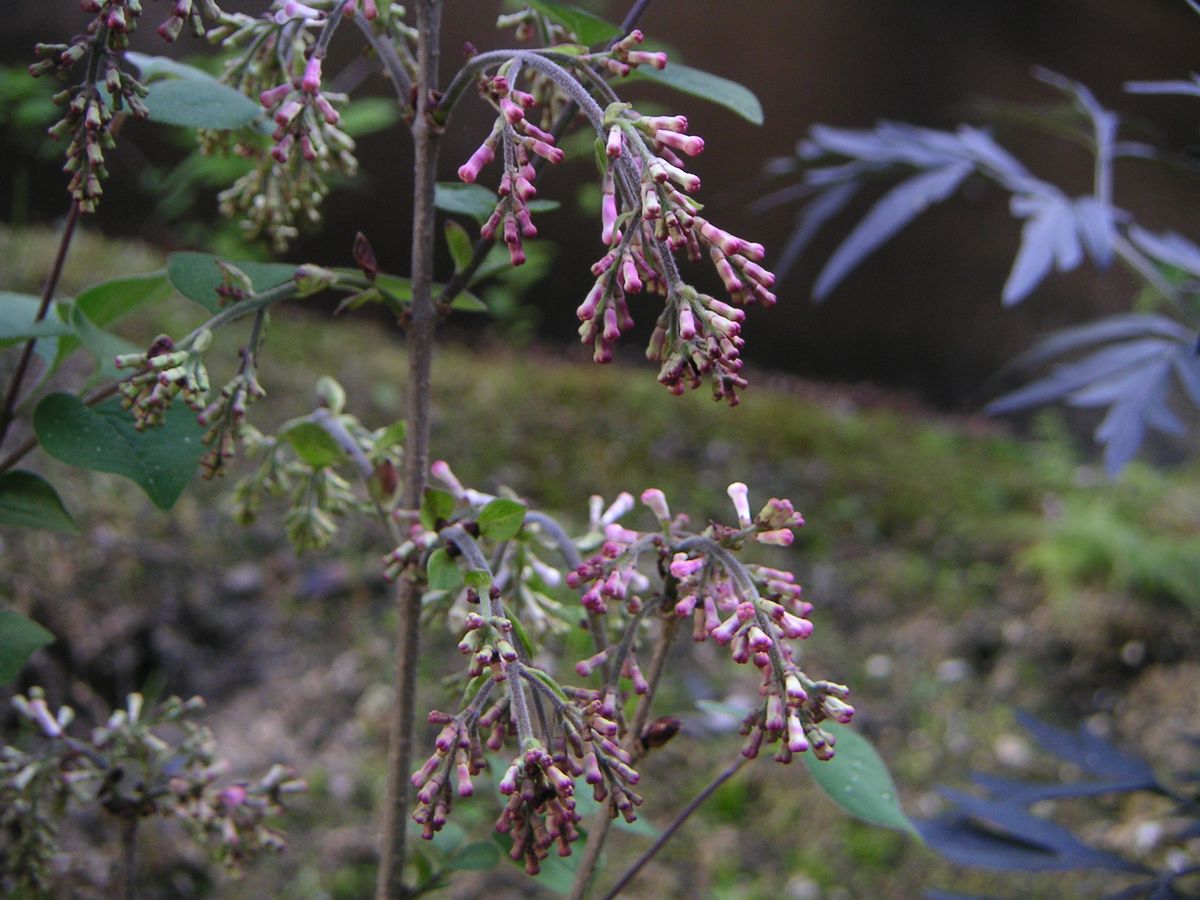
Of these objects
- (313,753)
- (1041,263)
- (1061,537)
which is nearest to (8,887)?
(313,753)

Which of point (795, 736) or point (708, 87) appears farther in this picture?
point (708, 87)

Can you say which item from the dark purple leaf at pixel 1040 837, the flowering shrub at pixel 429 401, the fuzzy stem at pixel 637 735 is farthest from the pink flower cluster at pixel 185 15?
the dark purple leaf at pixel 1040 837

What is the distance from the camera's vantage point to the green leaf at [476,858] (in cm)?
56

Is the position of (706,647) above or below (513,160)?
below

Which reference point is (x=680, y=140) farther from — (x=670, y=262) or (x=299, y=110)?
(x=299, y=110)

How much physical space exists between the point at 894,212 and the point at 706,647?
1.20 metres

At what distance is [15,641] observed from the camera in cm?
51

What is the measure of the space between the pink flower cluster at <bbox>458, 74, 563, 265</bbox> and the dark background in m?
2.33

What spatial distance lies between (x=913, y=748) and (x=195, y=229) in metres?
2.45

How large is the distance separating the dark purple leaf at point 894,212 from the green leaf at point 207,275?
639 millimetres

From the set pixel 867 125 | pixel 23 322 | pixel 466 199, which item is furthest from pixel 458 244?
pixel 867 125

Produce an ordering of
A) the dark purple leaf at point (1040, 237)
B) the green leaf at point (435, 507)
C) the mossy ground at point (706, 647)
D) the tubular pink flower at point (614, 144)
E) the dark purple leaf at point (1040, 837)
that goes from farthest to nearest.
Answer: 1. the mossy ground at point (706, 647)
2. the dark purple leaf at point (1040, 237)
3. the dark purple leaf at point (1040, 837)
4. the green leaf at point (435, 507)
5. the tubular pink flower at point (614, 144)

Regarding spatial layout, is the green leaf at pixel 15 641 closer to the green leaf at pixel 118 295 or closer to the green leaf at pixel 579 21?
the green leaf at pixel 118 295

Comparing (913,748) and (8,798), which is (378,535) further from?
(8,798)
